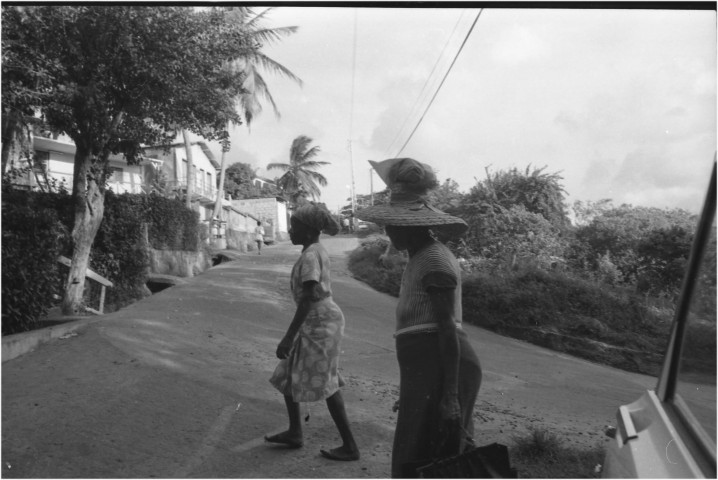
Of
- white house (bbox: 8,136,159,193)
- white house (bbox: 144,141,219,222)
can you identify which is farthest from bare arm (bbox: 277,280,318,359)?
white house (bbox: 144,141,219,222)

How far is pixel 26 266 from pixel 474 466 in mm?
5563

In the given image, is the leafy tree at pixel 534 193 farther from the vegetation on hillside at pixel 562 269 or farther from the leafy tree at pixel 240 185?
the leafy tree at pixel 240 185

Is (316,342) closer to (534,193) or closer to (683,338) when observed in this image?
(683,338)

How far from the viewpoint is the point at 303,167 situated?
423 centimetres

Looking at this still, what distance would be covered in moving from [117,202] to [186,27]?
5.57 metres

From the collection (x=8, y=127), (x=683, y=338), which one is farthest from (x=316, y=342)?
(x=8, y=127)

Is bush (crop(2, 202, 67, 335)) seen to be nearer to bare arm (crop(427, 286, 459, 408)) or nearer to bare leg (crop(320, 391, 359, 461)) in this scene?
bare leg (crop(320, 391, 359, 461))

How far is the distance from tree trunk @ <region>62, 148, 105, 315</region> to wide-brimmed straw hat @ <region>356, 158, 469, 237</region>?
656 cm

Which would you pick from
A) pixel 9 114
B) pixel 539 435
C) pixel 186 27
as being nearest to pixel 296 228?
pixel 539 435

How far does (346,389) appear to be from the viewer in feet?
16.0

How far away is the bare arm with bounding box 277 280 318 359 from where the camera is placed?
119 inches

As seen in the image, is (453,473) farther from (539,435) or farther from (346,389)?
(346,389)

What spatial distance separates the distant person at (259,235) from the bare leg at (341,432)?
6.26 m

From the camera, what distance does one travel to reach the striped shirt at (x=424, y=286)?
218cm
